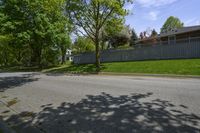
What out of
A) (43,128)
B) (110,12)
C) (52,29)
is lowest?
(43,128)

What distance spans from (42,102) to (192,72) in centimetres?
1128

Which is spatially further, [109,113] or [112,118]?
[109,113]

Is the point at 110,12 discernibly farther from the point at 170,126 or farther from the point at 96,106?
the point at 170,126

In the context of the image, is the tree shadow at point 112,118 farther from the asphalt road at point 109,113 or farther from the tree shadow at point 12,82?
the tree shadow at point 12,82

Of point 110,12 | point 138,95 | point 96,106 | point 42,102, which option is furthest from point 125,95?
point 110,12

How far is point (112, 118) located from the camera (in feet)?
23.6

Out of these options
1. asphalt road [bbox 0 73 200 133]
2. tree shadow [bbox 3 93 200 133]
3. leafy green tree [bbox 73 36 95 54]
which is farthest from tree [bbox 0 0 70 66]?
leafy green tree [bbox 73 36 95 54]

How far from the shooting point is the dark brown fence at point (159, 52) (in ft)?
83.5

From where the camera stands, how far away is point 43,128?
268 inches

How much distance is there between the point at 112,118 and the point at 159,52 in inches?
878

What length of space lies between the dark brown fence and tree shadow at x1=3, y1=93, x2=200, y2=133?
57.7ft

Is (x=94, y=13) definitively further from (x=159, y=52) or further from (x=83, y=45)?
(x=83, y=45)

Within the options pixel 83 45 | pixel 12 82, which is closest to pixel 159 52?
pixel 12 82

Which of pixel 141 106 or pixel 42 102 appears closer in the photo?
pixel 141 106
